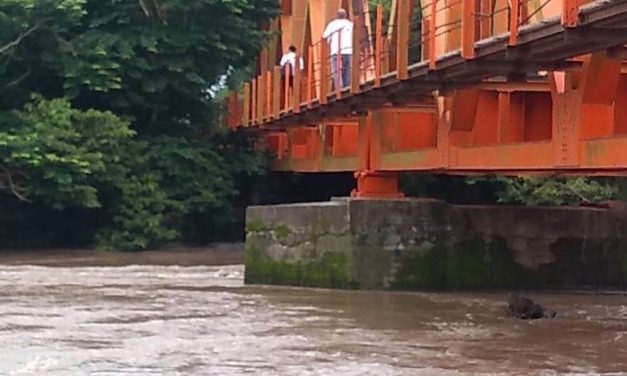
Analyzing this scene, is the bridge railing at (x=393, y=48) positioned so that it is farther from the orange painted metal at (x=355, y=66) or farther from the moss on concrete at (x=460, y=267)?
the moss on concrete at (x=460, y=267)

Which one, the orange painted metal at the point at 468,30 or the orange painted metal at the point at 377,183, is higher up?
the orange painted metal at the point at 468,30

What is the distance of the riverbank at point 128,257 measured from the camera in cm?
2609

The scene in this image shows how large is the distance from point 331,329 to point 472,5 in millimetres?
3551

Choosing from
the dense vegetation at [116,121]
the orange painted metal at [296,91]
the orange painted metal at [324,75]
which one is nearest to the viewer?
the orange painted metal at [324,75]

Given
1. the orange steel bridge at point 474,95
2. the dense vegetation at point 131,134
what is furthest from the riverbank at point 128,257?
the orange steel bridge at point 474,95

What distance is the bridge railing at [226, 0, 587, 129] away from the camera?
546 inches

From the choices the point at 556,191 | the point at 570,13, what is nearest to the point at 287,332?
the point at 570,13

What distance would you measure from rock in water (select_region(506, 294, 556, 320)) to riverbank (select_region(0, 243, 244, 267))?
10.8m

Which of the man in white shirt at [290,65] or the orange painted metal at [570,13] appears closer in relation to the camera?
the orange painted metal at [570,13]

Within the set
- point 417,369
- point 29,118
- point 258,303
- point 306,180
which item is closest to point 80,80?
point 29,118

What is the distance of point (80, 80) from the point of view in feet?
99.4

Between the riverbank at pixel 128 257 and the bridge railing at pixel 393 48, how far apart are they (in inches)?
116

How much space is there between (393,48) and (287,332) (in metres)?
6.71

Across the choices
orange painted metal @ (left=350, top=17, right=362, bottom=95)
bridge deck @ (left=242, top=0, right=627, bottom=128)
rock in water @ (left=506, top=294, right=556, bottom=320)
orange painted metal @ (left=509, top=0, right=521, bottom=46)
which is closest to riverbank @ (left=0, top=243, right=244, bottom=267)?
orange painted metal @ (left=350, top=17, right=362, bottom=95)
